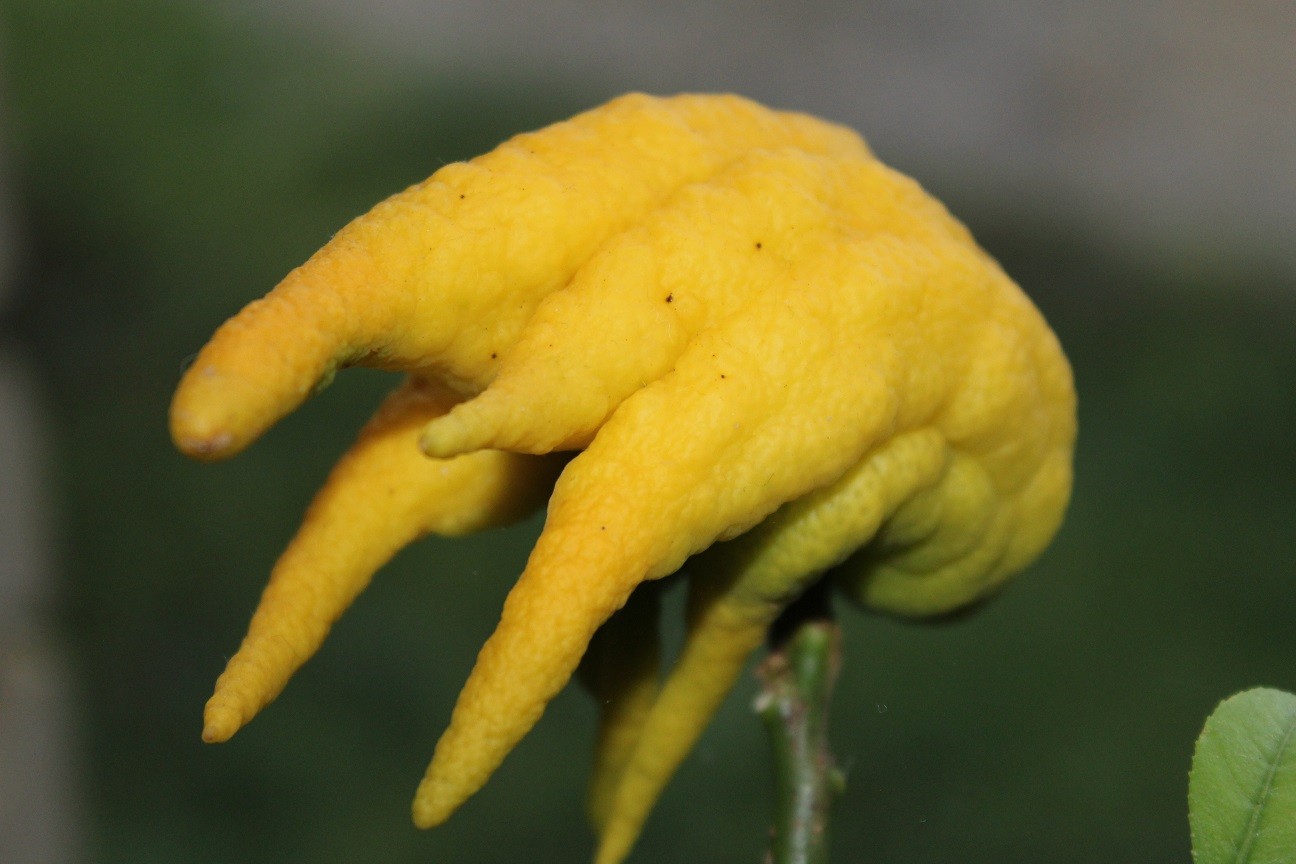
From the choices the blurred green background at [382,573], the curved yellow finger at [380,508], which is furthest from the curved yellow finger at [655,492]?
the blurred green background at [382,573]

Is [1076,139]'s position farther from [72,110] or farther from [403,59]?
[72,110]

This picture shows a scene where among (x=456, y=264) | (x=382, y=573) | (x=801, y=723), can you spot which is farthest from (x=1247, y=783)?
(x=382, y=573)

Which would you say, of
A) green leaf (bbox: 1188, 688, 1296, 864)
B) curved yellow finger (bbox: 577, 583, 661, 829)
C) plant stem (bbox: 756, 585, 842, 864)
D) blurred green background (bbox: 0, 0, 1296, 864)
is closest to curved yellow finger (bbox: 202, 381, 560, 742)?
curved yellow finger (bbox: 577, 583, 661, 829)

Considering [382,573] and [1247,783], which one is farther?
[382,573]

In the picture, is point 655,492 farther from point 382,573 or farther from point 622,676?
point 382,573

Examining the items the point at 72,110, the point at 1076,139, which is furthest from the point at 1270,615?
the point at 72,110

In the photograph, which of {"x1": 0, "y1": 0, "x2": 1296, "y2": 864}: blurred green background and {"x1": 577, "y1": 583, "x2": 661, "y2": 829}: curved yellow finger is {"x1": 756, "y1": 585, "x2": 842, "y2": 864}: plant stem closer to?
{"x1": 577, "y1": 583, "x2": 661, "y2": 829}: curved yellow finger

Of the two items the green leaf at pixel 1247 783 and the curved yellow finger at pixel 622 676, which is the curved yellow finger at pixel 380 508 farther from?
the green leaf at pixel 1247 783
